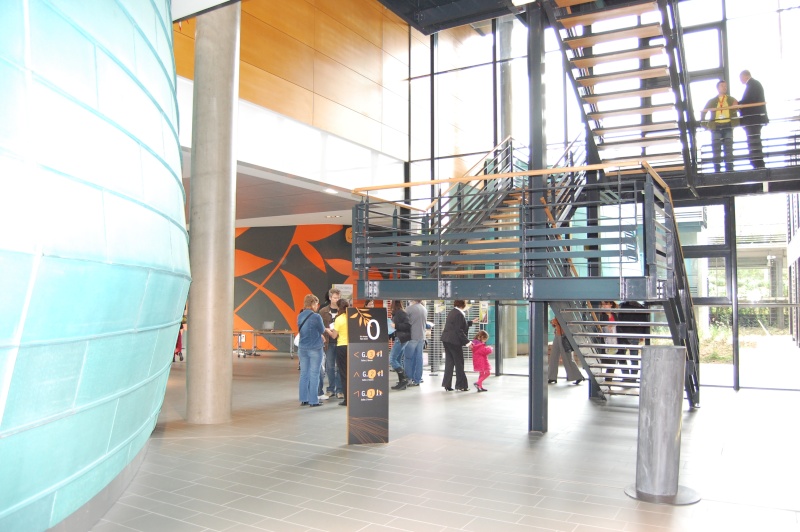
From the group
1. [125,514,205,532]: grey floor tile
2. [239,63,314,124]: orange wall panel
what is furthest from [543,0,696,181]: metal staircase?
[125,514,205,532]: grey floor tile

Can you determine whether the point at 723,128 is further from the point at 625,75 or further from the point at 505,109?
the point at 505,109

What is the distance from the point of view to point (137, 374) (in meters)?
3.80

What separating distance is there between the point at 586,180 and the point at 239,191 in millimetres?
7085

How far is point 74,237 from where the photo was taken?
2588 millimetres

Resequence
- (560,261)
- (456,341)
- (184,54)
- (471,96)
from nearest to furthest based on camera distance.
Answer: (560,261) → (184,54) → (456,341) → (471,96)

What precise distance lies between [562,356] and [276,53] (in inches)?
294

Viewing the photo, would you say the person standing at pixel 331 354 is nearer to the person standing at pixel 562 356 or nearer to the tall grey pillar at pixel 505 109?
the person standing at pixel 562 356

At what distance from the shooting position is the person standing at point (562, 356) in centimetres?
1185

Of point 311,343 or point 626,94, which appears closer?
point 626,94

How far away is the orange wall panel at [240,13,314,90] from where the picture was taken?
10539 millimetres

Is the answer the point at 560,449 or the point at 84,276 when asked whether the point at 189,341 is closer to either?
the point at 560,449

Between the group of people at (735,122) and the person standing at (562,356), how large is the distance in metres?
3.86

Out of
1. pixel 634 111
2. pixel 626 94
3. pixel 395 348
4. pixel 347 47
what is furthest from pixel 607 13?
pixel 395 348

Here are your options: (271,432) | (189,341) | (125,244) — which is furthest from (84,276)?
(189,341)
